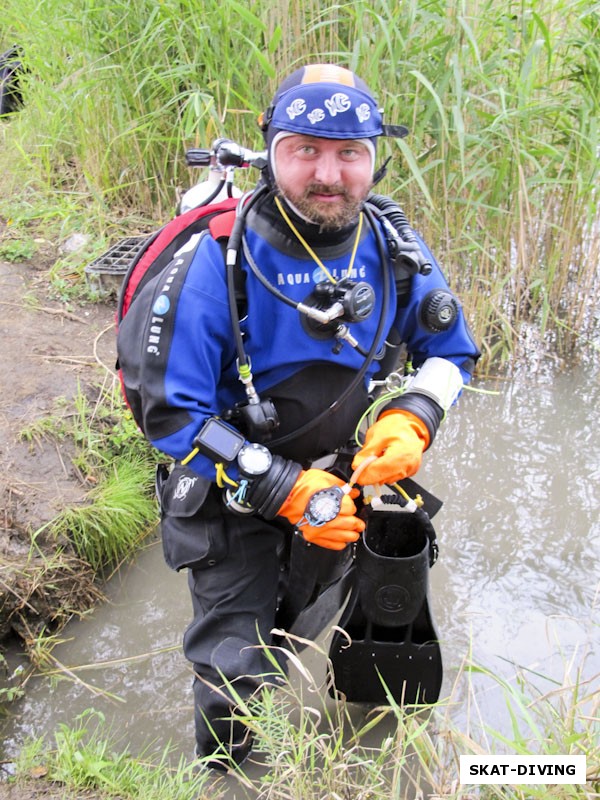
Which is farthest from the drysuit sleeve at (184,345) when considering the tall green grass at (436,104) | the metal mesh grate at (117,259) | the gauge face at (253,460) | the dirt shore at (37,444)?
the metal mesh grate at (117,259)

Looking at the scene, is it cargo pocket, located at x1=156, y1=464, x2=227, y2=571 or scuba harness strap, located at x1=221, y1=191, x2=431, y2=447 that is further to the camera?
cargo pocket, located at x1=156, y1=464, x2=227, y2=571

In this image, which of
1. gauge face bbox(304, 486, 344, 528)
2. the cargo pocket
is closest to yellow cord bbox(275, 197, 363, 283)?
gauge face bbox(304, 486, 344, 528)

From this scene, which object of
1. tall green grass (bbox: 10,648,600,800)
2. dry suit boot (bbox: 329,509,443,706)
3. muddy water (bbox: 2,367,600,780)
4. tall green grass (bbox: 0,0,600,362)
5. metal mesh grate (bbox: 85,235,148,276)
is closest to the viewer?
tall green grass (bbox: 10,648,600,800)

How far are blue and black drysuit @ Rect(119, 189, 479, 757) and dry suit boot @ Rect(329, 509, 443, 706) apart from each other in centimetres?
25

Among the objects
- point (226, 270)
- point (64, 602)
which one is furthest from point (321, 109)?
point (64, 602)

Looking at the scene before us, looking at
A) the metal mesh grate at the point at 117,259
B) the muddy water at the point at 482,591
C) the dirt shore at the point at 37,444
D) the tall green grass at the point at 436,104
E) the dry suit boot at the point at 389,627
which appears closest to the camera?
the dry suit boot at the point at 389,627

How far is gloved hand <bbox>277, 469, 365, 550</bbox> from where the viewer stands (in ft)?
6.23

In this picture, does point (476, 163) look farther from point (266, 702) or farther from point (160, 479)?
point (266, 702)

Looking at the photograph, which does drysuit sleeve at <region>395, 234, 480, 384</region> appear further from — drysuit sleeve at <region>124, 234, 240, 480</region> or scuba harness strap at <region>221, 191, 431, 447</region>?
drysuit sleeve at <region>124, 234, 240, 480</region>

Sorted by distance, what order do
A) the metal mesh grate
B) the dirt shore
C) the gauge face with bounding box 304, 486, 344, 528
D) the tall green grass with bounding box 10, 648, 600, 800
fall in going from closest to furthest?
the tall green grass with bounding box 10, 648, 600, 800, the gauge face with bounding box 304, 486, 344, 528, the dirt shore, the metal mesh grate

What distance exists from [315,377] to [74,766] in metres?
1.23

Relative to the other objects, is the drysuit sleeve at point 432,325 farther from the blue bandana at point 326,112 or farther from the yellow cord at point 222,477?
the yellow cord at point 222,477

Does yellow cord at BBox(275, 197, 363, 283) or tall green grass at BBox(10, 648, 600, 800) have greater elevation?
yellow cord at BBox(275, 197, 363, 283)

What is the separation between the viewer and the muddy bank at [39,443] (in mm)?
2633
